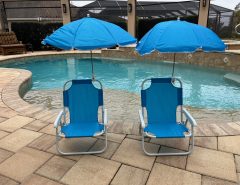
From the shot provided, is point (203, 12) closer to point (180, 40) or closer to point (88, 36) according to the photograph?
point (180, 40)

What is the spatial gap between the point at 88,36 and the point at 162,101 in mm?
1463

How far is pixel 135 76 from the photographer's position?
954 cm

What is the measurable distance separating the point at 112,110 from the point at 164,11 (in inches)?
565

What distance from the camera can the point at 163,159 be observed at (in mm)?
3018

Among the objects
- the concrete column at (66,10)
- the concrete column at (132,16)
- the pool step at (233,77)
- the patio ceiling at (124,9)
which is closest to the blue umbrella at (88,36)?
the pool step at (233,77)

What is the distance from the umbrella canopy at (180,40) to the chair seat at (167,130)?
3.57ft

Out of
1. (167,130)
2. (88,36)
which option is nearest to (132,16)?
(88,36)

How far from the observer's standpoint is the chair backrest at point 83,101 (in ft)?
11.1

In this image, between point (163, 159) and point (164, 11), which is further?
point (164, 11)

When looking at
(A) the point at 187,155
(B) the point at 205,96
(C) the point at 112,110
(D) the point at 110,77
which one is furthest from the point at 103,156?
(D) the point at 110,77

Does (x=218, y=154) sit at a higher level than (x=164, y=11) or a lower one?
lower

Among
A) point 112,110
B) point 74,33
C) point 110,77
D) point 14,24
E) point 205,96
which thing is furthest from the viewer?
point 14,24

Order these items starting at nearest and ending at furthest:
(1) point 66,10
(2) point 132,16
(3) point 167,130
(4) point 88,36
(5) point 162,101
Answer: (4) point 88,36 < (3) point 167,130 < (5) point 162,101 < (2) point 132,16 < (1) point 66,10

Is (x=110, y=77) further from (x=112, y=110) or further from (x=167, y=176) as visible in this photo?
(x=167, y=176)
